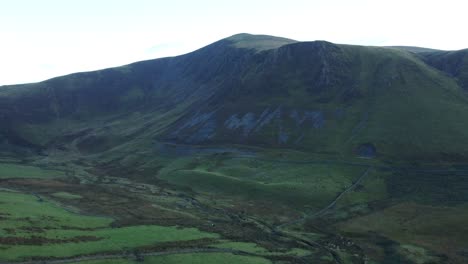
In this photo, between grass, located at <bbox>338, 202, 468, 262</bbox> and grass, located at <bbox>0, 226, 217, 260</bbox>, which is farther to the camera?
grass, located at <bbox>338, 202, 468, 262</bbox>

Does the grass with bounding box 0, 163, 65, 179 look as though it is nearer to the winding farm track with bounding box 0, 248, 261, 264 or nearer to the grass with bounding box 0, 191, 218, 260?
the grass with bounding box 0, 191, 218, 260

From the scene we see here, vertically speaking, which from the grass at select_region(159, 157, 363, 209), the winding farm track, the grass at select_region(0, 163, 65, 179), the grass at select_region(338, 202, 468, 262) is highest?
the winding farm track

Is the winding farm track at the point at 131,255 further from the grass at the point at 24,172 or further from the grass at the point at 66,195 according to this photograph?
the grass at the point at 24,172

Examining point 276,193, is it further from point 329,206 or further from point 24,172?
point 24,172

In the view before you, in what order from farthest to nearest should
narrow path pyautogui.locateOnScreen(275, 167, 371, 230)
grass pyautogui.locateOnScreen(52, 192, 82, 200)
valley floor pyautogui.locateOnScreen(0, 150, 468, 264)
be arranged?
grass pyautogui.locateOnScreen(52, 192, 82, 200), narrow path pyautogui.locateOnScreen(275, 167, 371, 230), valley floor pyautogui.locateOnScreen(0, 150, 468, 264)

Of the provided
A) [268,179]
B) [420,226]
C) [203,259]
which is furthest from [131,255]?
[268,179]

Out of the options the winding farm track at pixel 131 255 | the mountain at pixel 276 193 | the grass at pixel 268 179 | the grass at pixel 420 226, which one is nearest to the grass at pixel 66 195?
the mountain at pixel 276 193

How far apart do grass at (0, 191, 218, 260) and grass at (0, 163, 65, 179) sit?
5313cm

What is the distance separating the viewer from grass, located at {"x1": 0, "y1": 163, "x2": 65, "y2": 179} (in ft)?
492

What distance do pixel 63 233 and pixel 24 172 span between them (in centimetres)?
9381

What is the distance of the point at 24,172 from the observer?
157750mm

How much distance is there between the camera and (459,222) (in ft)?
325

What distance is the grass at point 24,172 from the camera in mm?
149825

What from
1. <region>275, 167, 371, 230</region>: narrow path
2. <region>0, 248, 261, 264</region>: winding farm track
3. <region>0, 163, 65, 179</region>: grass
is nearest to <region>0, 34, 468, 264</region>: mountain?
<region>0, 248, 261, 264</region>: winding farm track
